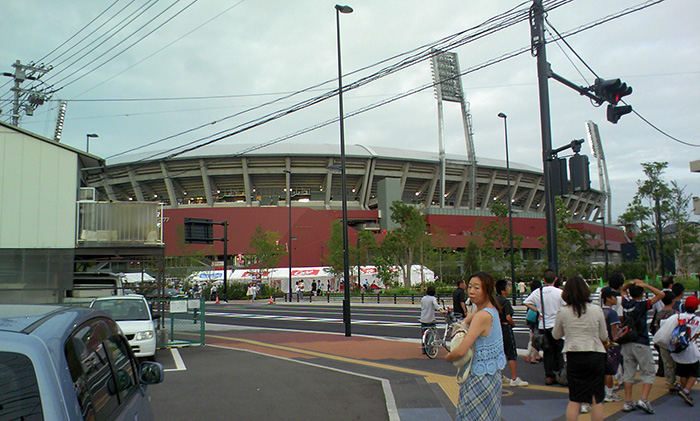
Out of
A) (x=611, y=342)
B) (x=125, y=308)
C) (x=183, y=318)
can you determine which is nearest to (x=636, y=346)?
(x=611, y=342)

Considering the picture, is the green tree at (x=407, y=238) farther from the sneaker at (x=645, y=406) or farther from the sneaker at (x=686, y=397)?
the sneaker at (x=645, y=406)

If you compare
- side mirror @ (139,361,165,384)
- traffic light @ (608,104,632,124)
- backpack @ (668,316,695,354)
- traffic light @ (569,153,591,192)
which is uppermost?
traffic light @ (608,104,632,124)

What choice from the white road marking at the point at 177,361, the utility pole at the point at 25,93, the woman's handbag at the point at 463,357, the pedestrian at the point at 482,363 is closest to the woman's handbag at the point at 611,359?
the pedestrian at the point at 482,363

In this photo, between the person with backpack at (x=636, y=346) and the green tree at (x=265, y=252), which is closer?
the person with backpack at (x=636, y=346)

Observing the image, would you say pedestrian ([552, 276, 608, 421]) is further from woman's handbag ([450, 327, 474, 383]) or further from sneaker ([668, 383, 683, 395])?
sneaker ([668, 383, 683, 395])

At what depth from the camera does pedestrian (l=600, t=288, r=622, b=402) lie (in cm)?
658

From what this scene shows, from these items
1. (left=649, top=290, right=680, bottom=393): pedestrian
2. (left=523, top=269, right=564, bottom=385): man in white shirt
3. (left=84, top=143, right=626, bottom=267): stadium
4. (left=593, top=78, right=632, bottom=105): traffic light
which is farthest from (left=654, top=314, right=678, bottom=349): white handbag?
(left=84, top=143, right=626, bottom=267): stadium

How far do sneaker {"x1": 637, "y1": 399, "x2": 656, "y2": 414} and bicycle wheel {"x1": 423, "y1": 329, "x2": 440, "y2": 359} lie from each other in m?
5.44

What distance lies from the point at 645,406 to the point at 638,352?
2.19 ft

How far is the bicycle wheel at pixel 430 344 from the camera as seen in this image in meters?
11.7

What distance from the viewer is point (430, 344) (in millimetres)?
11734

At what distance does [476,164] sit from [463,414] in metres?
68.3

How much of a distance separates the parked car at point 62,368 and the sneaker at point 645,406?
567 centimetres

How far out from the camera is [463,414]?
422 cm
